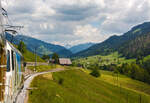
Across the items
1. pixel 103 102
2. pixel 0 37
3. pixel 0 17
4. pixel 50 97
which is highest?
pixel 0 17

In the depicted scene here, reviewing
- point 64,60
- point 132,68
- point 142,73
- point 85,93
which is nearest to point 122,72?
point 132,68

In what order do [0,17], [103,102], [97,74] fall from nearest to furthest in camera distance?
[0,17] → [103,102] → [97,74]

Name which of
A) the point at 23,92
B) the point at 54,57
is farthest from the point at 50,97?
the point at 54,57

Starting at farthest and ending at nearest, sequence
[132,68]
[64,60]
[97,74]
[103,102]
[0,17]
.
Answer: [64,60] → [132,68] → [97,74] → [103,102] → [0,17]

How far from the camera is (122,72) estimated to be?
17300 centimetres

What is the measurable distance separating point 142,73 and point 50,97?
129005 mm

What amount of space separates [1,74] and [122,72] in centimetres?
17036

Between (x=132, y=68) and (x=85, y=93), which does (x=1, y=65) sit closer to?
(x=85, y=93)

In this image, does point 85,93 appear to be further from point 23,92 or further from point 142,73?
point 142,73

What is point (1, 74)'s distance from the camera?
10.6 meters

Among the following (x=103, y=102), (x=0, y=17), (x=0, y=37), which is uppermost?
(x=0, y=17)

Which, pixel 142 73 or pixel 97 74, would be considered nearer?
pixel 97 74

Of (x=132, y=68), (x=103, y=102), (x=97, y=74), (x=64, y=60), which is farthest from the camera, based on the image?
(x=64, y=60)

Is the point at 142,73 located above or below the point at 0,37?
below
